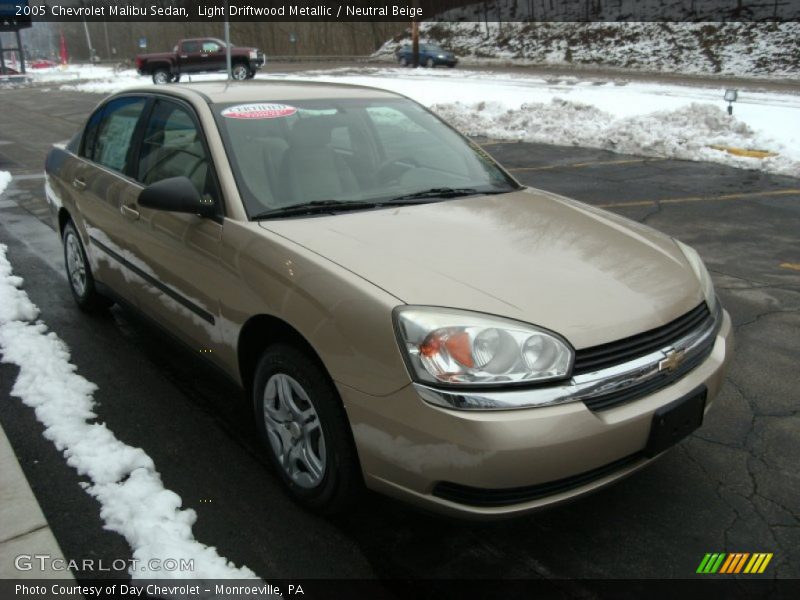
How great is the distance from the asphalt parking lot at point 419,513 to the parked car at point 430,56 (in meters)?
30.8

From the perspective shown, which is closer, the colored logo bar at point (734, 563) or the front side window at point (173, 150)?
the colored logo bar at point (734, 563)

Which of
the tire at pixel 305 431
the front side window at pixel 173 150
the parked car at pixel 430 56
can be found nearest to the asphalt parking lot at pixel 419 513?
the tire at pixel 305 431

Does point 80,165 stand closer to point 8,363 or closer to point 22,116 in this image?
point 8,363

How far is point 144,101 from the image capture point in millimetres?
4008

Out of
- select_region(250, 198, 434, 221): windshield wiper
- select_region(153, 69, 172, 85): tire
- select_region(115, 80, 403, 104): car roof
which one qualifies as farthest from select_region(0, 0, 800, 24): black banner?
select_region(250, 198, 434, 221): windshield wiper

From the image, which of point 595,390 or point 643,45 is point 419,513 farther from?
point 643,45

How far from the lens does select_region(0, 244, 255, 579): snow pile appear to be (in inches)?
98.8

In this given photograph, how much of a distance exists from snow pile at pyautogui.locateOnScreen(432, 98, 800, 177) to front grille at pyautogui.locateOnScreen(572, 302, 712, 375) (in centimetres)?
791

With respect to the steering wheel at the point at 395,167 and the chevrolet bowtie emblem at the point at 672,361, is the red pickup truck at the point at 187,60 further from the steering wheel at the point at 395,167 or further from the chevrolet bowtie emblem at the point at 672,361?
the chevrolet bowtie emblem at the point at 672,361

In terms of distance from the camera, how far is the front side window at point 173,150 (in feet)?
10.7

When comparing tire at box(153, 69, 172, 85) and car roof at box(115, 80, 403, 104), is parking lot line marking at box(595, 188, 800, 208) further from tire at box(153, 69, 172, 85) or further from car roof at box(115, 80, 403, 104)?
tire at box(153, 69, 172, 85)

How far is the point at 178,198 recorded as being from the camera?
3014 millimetres

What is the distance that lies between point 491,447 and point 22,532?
1.72m

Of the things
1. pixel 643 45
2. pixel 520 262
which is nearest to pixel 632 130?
pixel 520 262
